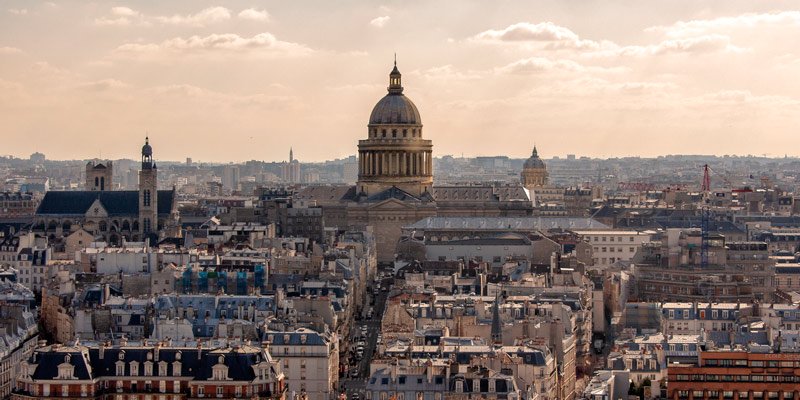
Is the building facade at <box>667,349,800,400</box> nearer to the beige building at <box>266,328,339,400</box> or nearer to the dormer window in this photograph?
the beige building at <box>266,328,339,400</box>

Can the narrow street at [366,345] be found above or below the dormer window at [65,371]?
below

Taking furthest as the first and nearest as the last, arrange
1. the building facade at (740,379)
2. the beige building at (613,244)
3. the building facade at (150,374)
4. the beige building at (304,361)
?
the beige building at (613,244), the beige building at (304,361), the building facade at (740,379), the building facade at (150,374)

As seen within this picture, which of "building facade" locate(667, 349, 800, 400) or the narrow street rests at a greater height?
"building facade" locate(667, 349, 800, 400)

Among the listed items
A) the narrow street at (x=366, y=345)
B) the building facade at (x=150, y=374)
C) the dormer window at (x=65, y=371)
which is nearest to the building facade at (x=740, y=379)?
the narrow street at (x=366, y=345)

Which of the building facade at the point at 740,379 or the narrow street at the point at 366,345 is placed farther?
the narrow street at the point at 366,345

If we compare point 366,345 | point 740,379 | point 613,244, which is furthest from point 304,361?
point 613,244

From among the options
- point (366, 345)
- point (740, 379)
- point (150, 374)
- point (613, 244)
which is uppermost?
point (613, 244)

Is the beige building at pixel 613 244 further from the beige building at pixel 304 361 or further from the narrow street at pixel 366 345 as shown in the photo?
the beige building at pixel 304 361

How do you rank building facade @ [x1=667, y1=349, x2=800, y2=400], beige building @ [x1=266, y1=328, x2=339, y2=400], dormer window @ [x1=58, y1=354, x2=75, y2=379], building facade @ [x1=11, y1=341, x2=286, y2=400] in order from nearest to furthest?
building facade @ [x1=11, y1=341, x2=286, y2=400]
dormer window @ [x1=58, y1=354, x2=75, y2=379]
building facade @ [x1=667, y1=349, x2=800, y2=400]
beige building @ [x1=266, y1=328, x2=339, y2=400]

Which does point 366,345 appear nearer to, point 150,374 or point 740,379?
point 150,374

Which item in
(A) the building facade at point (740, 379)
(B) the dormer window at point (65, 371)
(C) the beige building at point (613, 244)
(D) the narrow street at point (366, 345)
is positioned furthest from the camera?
(C) the beige building at point (613, 244)

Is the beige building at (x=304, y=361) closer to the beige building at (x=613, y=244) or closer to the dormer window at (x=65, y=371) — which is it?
the dormer window at (x=65, y=371)

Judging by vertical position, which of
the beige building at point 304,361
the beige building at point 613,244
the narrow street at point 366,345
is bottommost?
the narrow street at point 366,345

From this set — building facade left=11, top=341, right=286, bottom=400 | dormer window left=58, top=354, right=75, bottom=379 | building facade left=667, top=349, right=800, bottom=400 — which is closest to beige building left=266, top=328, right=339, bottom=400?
building facade left=11, top=341, right=286, bottom=400
